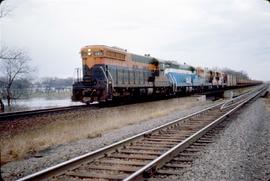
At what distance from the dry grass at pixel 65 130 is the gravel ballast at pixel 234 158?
4.26 meters

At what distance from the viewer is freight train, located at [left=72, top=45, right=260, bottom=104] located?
21.8 m

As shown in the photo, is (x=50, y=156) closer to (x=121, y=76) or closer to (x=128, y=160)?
(x=128, y=160)

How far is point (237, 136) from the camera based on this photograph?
11039 millimetres

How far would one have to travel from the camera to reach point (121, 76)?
2434 cm

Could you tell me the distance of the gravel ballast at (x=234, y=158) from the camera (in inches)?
251

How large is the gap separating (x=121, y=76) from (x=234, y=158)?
17.0 meters

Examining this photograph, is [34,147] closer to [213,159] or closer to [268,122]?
[213,159]

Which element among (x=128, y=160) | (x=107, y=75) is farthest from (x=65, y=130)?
(x=107, y=75)

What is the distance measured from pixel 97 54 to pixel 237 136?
44.4ft

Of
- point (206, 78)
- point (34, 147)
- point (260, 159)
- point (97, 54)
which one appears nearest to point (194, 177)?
point (260, 159)

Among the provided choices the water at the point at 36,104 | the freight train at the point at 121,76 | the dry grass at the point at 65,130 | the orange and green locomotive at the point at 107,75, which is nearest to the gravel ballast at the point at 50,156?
the dry grass at the point at 65,130

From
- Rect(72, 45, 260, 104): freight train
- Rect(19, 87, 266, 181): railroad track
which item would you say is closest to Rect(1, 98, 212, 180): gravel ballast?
Rect(19, 87, 266, 181): railroad track

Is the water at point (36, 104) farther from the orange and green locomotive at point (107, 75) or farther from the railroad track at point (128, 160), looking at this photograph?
the railroad track at point (128, 160)

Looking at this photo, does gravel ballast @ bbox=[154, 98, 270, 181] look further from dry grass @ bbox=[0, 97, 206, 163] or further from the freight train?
the freight train
